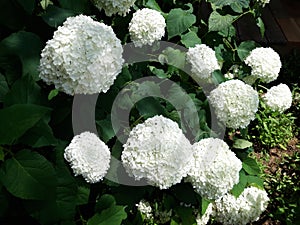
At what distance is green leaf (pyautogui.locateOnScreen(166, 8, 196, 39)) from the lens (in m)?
2.12

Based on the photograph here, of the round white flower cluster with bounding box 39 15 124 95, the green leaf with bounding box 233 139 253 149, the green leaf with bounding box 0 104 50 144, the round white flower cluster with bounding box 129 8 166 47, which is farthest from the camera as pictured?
the green leaf with bounding box 233 139 253 149

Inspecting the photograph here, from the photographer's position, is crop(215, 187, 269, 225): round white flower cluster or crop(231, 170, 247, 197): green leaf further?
crop(215, 187, 269, 225): round white flower cluster

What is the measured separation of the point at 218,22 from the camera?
7.64 ft

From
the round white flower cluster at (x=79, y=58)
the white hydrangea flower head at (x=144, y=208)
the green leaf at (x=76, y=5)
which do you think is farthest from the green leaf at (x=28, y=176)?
the white hydrangea flower head at (x=144, y=208)

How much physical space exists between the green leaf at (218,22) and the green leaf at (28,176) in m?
1.35

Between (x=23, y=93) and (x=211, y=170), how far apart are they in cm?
80

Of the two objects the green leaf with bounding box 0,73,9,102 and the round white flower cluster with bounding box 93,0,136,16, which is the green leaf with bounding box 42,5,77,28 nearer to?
the round white flower cluster with bounding box 93,0,136,16

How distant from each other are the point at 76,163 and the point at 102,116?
0.80 ft

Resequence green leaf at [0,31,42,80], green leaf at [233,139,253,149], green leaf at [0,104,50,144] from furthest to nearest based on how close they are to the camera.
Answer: green leaf at [233,139,253,149]
green leaf at [0,31,42,80]
green leaf at [0,104,50,144]

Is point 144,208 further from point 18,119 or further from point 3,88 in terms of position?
point 18,119

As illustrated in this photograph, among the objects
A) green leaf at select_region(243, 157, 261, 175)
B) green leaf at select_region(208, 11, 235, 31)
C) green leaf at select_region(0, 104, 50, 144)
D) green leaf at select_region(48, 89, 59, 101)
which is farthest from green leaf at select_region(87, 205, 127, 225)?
green leaf at select_region(208, 11, 235, 31)

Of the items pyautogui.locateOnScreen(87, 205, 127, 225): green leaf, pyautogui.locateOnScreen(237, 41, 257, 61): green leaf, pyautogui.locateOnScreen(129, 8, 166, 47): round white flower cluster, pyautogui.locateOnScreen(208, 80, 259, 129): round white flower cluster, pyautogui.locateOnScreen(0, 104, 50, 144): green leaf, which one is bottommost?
pyautogui.locateOnScreen(237, 41, 257, 61): green leaf

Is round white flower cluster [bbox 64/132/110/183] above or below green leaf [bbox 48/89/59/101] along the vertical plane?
below

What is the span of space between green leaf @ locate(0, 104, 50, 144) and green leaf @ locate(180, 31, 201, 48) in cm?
120
